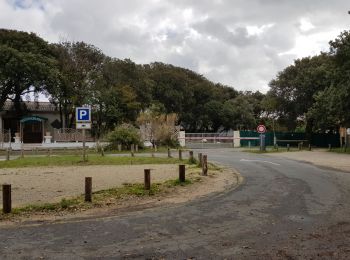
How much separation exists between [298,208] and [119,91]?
41.8m

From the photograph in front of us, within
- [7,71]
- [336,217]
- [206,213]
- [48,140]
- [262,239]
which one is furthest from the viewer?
[48,140]

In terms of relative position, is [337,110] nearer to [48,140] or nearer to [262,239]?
[48,140]

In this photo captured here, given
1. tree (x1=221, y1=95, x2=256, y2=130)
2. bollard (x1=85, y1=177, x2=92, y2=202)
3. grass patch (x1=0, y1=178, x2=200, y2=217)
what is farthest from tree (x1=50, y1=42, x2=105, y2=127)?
bollard (x1=85, y1=177, x2=92, y2=202)

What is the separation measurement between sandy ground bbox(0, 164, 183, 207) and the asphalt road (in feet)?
10.8

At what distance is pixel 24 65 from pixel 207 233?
39.3 m

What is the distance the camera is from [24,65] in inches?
1745

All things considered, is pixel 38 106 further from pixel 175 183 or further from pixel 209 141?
pixel 175 183

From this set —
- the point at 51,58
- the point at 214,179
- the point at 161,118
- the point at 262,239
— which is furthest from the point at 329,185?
the point at 51,58

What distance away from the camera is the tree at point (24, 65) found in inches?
1745

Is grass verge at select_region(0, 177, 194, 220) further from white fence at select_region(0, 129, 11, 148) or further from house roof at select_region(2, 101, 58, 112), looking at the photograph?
house roof at select_region(2, 101, 58, 112)

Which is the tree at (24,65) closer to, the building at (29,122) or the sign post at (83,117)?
the building at (29,122)

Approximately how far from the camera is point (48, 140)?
47500mm

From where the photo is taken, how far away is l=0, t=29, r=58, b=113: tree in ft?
145

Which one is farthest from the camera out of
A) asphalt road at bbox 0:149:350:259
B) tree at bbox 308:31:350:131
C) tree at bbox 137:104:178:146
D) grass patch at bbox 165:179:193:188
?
tree at bbox 137:104:178:146
